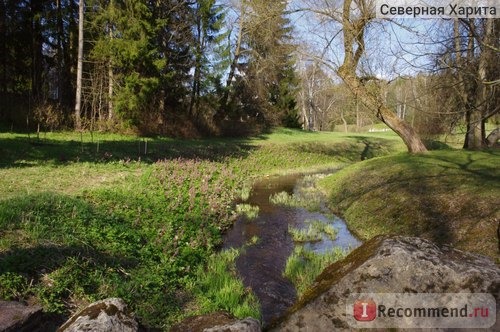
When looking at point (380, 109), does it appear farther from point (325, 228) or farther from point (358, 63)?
point (325, 228)

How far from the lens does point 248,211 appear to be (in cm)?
1216

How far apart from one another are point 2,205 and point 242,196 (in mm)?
8574

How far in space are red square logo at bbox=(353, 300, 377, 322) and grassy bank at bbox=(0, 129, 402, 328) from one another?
8.72 ft

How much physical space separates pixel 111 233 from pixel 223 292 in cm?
266

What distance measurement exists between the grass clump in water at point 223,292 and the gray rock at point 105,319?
1.77 m

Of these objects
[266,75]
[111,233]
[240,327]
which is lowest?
[111,233]

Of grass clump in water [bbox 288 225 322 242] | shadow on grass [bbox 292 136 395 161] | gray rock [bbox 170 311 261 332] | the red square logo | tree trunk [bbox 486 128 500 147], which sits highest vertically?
tree trunk [bbox 486 128 500 147]

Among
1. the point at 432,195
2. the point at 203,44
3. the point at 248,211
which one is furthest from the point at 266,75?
the point at 432,195

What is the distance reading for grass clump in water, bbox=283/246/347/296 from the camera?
703 centimetres

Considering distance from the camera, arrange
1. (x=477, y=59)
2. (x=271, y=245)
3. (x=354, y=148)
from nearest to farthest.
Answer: (x=477, y=59) → (x=271, y=245) → (x=354, y=148)

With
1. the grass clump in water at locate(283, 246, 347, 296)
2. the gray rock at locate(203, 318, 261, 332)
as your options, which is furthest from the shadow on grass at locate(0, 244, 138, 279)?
the gray rock at locate(203, 318, 261, 332)

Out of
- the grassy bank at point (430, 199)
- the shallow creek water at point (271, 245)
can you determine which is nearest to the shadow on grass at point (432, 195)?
the grassy bank at point (430, 199)

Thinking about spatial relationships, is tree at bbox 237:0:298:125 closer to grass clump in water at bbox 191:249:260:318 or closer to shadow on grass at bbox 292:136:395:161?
shadow on grass at bbox 292:136:395:161

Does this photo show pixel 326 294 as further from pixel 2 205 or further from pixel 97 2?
pixel 97 2
